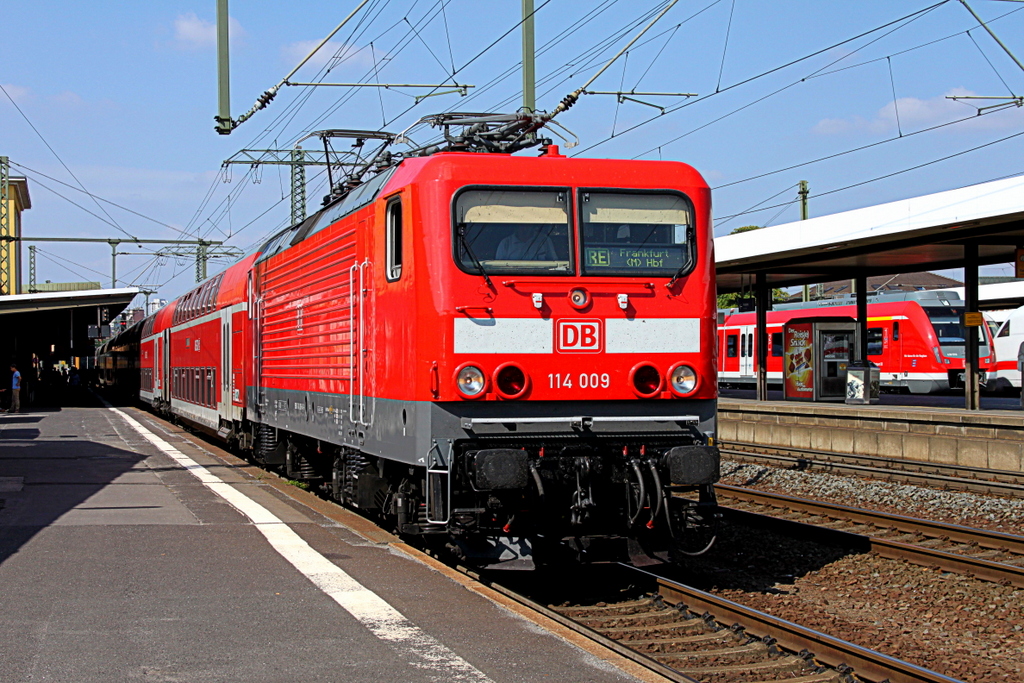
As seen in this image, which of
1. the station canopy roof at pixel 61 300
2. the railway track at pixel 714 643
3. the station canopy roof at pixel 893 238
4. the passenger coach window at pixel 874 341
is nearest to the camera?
the railway track at pixel 714 643

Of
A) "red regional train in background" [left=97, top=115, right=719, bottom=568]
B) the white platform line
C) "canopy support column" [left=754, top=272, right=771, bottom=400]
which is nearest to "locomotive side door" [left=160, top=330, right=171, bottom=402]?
"canopy support column" [left=754, top=272, right=771, bottom=400]

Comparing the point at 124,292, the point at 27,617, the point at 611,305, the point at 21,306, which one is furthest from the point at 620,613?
the point at 124,292

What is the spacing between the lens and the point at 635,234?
319 inches

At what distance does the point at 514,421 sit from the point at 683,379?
4.43 feet

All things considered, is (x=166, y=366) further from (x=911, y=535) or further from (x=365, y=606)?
(x=365, y=606)

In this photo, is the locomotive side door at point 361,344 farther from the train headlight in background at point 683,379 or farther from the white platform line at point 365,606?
the train headlight in background at point 683,379

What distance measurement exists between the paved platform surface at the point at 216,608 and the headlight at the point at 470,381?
133 cm

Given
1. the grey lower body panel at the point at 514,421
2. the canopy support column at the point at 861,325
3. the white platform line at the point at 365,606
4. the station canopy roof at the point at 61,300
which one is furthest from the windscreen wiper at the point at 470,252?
the station canopy roof at the point at 61,300

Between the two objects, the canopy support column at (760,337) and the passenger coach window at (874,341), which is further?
the passenger coach window at (874,341)

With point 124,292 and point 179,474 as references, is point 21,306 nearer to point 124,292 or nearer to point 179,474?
point 124,292

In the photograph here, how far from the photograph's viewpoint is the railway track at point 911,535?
8.92 m

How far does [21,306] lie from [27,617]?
27.7m

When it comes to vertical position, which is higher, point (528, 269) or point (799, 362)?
point (528, 269)

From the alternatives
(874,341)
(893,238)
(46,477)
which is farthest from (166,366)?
(874,341)
